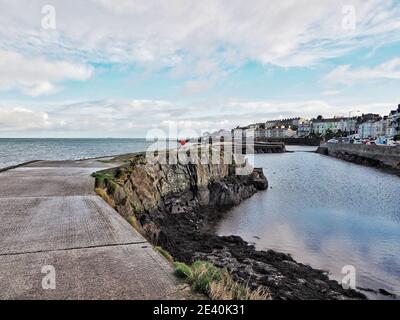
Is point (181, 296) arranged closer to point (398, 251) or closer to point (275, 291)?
point (275, 291)

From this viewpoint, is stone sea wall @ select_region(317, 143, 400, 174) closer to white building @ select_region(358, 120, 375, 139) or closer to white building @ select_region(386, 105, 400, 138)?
white building @ select_region(386, 105, 400, 138)

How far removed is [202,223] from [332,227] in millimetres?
7659

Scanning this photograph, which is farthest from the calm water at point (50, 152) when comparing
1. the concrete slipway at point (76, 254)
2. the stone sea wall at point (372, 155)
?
the stone sea wall at point (372, 155)

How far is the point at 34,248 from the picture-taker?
489 centimetres

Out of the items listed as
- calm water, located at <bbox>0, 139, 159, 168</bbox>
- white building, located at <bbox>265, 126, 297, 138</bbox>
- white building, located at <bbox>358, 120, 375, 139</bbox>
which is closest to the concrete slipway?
calm water, located at <bbox>0, 139, 159, 168</bbox>

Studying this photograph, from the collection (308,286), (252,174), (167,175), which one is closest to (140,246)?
(308,286)

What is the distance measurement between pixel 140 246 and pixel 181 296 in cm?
185

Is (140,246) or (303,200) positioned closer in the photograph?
(140,246)

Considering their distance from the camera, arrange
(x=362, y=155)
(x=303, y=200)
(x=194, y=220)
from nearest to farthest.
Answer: (x=194, y=220), (x=303, y=200), (x=362, y=155)

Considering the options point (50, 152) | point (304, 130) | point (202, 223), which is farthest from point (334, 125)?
point (202, 223)

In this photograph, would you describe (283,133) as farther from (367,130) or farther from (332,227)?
(332,227)

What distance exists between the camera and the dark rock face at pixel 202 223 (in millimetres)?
10000

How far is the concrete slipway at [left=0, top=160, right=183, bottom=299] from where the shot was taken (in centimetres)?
360

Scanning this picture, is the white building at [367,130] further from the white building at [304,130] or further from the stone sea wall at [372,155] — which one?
the stone sea wall at [372,155]
